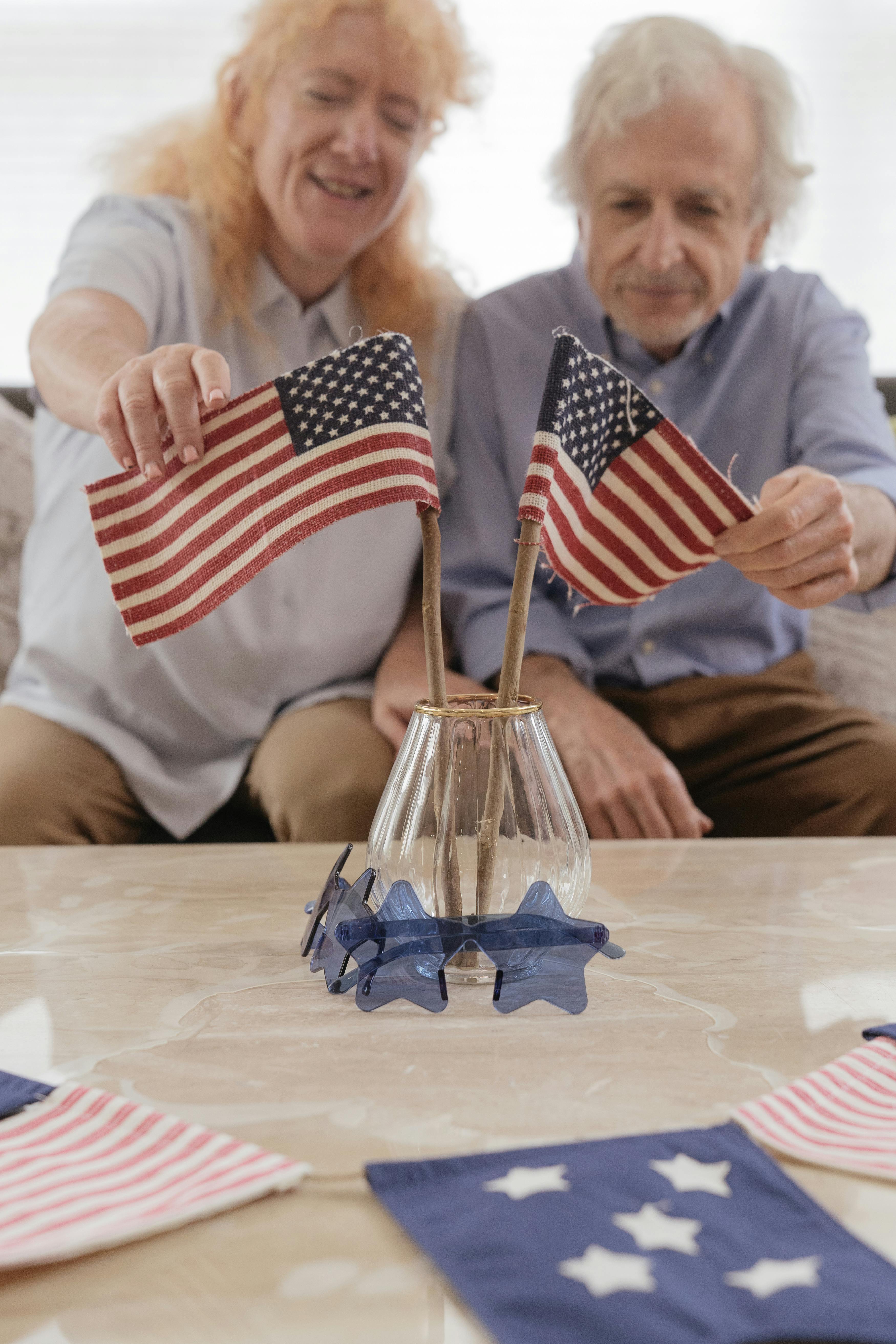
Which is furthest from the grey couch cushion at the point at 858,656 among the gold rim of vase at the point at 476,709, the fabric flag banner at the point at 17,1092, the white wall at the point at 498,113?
the fabric flag banner at the point at 17,1092

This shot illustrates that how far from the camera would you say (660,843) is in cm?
107

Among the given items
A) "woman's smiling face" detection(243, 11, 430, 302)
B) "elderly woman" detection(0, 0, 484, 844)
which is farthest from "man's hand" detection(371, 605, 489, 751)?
"woman's smiling face" detection(243, 11, 430, 302)

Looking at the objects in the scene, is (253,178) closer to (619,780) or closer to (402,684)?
(402,684)

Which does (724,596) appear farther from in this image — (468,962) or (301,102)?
Answer: (468,962)

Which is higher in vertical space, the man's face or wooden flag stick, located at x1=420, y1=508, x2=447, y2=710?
the man's face

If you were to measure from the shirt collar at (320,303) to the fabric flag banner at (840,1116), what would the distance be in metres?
1.18

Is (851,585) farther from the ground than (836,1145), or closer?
farther from the ground

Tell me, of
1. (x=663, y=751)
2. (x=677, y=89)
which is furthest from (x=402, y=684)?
(x=677, y=89)

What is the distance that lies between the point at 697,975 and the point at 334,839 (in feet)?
2.20

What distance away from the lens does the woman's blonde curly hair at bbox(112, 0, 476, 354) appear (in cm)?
144

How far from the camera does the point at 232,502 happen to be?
2.41 ft

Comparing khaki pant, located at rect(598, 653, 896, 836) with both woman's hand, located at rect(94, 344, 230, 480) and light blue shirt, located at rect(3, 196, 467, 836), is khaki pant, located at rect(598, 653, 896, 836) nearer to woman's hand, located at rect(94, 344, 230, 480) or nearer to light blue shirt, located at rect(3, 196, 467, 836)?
light blue shirt, located at rect(3, 196, 467, 836)

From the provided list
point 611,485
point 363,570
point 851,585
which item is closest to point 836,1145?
point 611,485

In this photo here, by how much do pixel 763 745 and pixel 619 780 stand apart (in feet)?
1.20
